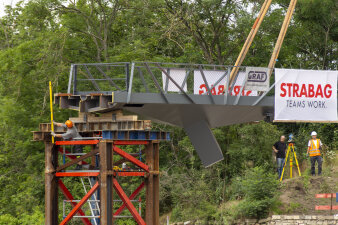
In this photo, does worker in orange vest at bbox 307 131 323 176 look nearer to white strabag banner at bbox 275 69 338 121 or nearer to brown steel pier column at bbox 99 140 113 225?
white strabag banner at bbox 275 69 338 121

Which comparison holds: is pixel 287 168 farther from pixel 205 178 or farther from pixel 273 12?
pixel 273 12

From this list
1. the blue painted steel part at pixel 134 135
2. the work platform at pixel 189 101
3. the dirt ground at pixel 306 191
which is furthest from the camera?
the dirt ground at pixel 306 191

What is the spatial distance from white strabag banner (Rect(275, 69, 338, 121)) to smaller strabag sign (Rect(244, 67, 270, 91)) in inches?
14.4

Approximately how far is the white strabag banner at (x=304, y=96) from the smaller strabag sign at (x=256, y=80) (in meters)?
0.37

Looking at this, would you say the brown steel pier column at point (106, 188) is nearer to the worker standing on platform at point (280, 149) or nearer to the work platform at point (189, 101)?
the work platform at point (189, 101)

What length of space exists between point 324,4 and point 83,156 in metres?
19.0

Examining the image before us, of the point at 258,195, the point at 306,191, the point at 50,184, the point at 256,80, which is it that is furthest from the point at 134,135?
the point at 306,191

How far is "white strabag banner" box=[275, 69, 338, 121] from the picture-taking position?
2355 cm

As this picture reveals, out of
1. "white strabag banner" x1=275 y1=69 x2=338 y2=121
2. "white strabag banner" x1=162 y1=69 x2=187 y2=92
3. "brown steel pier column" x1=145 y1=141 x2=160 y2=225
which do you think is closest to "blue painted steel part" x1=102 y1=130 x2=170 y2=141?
"brown steel pier column" x1=145 y1=141 x2=160 y2=225

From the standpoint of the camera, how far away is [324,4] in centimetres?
3691

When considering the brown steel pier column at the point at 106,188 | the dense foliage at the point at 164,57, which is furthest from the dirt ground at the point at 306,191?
the brown steel pier column at the point at 106,188

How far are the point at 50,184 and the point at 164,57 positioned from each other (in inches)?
597

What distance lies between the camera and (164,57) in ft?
123

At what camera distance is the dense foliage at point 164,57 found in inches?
1350
